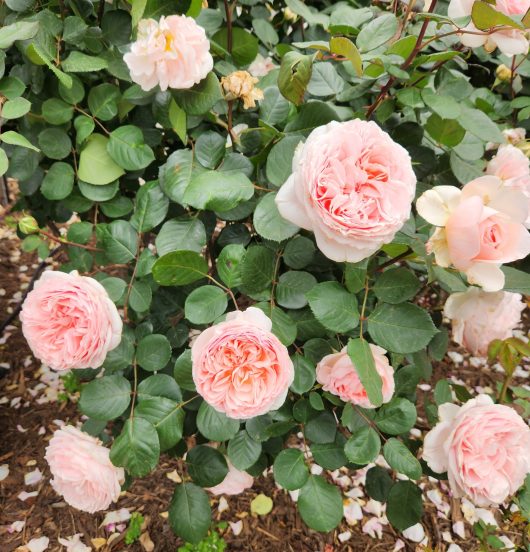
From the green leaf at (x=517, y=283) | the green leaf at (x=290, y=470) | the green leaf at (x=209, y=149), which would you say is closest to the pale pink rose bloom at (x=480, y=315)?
the green leaf at (x=517, y=283)

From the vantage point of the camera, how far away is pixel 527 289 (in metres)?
0.69

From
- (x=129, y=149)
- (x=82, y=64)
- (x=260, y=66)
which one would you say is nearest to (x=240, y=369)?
(x=129, y=149)

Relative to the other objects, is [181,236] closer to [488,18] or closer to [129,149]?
[129,149]

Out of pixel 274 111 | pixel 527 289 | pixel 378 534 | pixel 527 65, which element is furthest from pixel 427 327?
pixel 378 534

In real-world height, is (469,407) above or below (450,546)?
above

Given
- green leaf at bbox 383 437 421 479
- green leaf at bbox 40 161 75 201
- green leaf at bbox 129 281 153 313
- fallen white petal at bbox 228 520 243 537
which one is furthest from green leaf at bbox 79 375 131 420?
fallen white petal at bbox 228 520 243 537

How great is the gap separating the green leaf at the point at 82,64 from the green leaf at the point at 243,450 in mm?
650

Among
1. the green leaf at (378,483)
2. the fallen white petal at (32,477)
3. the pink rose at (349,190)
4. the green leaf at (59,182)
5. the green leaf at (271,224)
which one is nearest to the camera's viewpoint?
the pink rose at (349,190)

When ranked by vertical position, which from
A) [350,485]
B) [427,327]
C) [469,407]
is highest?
[427,327]

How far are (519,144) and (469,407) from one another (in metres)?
0.50

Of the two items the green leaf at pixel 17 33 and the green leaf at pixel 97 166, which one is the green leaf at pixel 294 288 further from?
the green leaf at pixel 17 33

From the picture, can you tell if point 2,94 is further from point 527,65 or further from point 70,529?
point 70,529

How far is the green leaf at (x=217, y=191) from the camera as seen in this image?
698mm

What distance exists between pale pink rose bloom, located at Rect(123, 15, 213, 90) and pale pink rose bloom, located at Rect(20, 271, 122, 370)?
0.32 m
